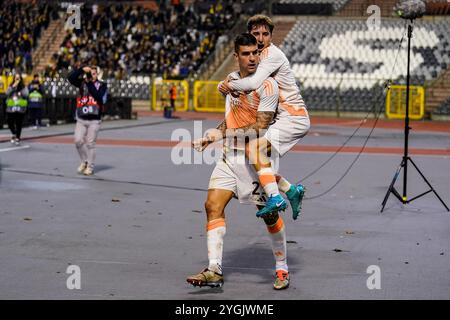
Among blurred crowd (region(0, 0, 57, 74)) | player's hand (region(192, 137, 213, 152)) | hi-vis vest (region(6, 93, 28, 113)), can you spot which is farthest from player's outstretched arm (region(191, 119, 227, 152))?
blurred crowd (region(0, 0, 57, 74))

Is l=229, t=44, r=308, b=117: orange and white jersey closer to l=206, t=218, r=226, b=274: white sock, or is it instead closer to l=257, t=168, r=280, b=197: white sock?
l=257, t=168, r=280, b=197: white sock

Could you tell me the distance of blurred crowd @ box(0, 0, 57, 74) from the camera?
170 ft

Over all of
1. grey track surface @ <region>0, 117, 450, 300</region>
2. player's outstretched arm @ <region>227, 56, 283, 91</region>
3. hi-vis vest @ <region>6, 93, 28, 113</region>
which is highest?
player's outstretched arm @ <region>227, 56, 283, 91</region>

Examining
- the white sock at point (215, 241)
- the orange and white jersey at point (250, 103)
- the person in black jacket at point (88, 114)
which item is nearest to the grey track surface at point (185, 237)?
the white sock at point (215, 241)

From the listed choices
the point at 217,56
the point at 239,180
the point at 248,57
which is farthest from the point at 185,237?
the point at 217,56

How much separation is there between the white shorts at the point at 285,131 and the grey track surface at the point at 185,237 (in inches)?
45.9

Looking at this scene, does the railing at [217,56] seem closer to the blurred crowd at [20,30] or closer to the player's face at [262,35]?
the blurred crowd at [20,30]

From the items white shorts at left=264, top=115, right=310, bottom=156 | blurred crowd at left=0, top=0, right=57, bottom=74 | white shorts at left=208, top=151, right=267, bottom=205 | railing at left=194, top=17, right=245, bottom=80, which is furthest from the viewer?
blurred crowd at left=0, top=0, right=57, bottom=74

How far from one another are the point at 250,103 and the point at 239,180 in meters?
0.63

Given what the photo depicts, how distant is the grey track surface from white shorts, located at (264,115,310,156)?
3.82ft

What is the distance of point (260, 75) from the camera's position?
297 inches

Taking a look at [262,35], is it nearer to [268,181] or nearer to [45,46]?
[268,181]

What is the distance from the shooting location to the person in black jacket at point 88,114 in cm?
1650

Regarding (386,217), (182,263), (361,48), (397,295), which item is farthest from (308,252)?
(361,48)
